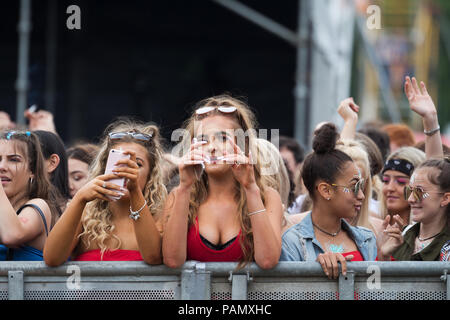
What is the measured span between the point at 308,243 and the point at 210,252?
1.96ft

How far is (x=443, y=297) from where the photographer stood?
126 inches

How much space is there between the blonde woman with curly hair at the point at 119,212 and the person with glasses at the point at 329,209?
2.39ft

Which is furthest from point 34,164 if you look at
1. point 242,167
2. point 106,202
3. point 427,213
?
point 427,213

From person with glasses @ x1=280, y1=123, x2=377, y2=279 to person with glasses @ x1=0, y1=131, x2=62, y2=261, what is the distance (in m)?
1.21

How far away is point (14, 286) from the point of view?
124 inches

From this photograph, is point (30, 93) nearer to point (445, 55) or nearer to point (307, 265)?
point (307, 265)

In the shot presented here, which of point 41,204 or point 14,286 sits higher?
point 41,204

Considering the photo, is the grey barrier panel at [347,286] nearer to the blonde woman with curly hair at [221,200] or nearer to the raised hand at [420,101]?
the blonde woman with curly hair at [221,200]

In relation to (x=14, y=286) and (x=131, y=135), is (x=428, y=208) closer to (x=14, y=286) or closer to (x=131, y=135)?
(x=131, y=135)

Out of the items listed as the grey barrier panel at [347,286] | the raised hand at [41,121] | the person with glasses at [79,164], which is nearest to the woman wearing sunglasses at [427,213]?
the grey barrier panel at [347,286]

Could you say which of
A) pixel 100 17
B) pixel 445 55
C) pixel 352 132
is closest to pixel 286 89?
pixel 100 17

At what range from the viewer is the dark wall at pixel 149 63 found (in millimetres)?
10789

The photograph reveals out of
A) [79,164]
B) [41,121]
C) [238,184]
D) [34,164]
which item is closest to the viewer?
[238,184]

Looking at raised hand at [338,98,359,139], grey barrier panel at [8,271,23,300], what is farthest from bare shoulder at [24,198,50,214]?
raised hand at [338,98,359,139]
